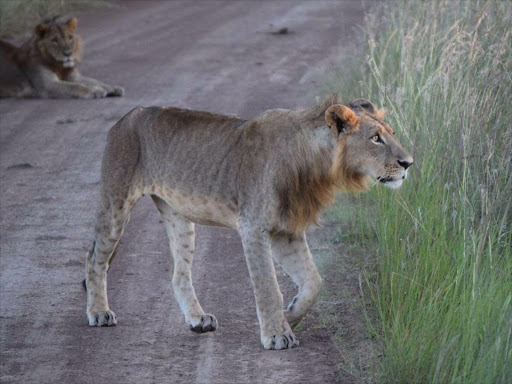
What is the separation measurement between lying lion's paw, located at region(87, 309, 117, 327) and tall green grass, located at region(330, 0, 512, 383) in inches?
54.8

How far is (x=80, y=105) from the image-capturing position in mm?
11805

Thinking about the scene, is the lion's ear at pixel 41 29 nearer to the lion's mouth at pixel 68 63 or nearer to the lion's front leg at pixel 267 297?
the lion's mouth at pixel 68 63

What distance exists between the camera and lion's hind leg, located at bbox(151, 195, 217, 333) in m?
5.51

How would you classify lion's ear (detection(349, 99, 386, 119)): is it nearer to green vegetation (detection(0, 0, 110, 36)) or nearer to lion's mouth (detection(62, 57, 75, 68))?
lion's mouth (detection(62, 57, 75, 68))

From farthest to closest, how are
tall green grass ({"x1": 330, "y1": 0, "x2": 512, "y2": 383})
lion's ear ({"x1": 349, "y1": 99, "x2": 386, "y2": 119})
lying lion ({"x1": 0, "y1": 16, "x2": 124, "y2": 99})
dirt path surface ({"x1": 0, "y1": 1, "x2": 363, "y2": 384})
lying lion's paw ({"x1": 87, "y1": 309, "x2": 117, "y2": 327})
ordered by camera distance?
lying lion ({"x1": 0, "y1": 16, "x2": 124, "y2": 99}) < lying lion's paw ({"x1": 87, "y1": 309, "x2": 117, "y2": 327}) < lion's ear ({"x1": 349, "y1": 99, "x2": 386, "y2": 119}) < dirt path surface ({"x1": 0, "y1": 1, "x2": 363, "y2": 384}) < tall green grass ({"x1": 330, "y1": 0, "x2": 512, "y2": 383})

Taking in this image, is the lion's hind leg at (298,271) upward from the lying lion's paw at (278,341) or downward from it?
upward

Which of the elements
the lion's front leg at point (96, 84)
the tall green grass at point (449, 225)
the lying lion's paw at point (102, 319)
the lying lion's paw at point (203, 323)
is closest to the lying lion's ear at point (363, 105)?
the tall green grass at point (449, 225)

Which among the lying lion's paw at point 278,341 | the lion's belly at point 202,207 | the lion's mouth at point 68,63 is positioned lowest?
the lion's mouth at point 68,63

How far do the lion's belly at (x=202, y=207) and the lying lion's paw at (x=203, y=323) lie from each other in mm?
496

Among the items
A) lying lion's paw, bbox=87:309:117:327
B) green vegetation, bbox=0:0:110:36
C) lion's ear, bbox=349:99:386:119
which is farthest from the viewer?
green vegetation, bbox=0:0:110:36

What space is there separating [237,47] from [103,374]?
10.6 metres

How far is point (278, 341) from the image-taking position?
16.9 feet

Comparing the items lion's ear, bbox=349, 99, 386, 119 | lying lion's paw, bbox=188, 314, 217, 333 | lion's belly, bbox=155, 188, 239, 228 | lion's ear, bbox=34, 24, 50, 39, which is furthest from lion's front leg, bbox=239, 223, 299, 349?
lion's ear, bbox=34, 24, 50, 39

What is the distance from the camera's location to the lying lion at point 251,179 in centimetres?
515
